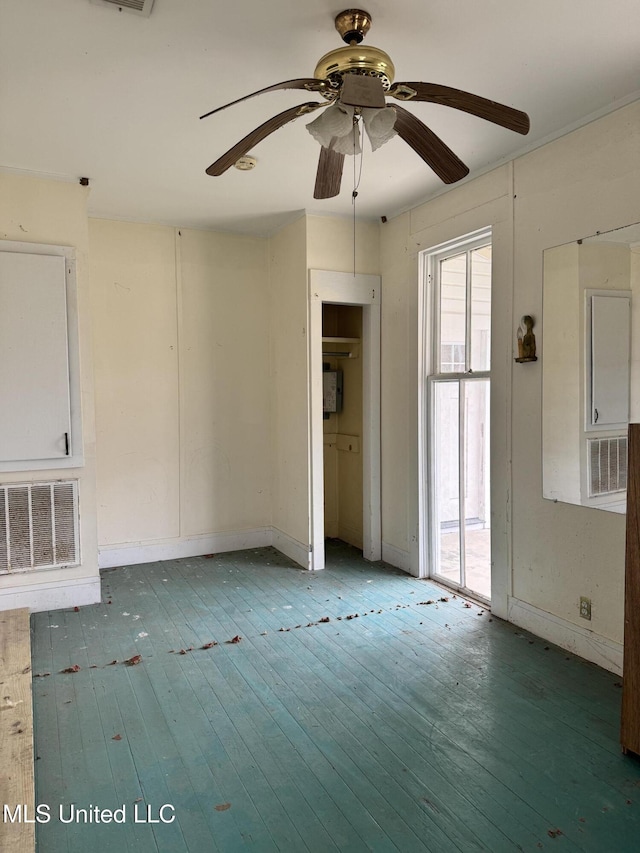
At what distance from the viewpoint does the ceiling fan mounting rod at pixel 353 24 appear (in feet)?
6.78

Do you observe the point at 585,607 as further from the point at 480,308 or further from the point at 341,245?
the point at 341,245

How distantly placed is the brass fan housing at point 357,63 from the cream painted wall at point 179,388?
2.96 m

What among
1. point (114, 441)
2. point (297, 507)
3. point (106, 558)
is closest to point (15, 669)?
point (106, 558)

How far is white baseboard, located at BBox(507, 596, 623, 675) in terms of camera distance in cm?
288

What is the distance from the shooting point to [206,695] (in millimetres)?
2725

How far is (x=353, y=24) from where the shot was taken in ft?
6.85

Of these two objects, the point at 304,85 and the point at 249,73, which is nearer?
the point at 304,85

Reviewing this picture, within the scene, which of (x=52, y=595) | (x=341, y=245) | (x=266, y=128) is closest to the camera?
(x=266, y=128)

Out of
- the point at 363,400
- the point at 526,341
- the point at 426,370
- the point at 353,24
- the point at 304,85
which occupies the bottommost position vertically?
the point at 363,400

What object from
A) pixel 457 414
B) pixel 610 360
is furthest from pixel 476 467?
pixel 610 360

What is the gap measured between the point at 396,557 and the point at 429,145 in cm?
321

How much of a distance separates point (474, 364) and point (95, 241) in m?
3.00

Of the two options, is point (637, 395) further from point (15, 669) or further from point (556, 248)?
point (15, 669)

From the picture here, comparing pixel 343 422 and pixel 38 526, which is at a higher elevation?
pixel 343 422
